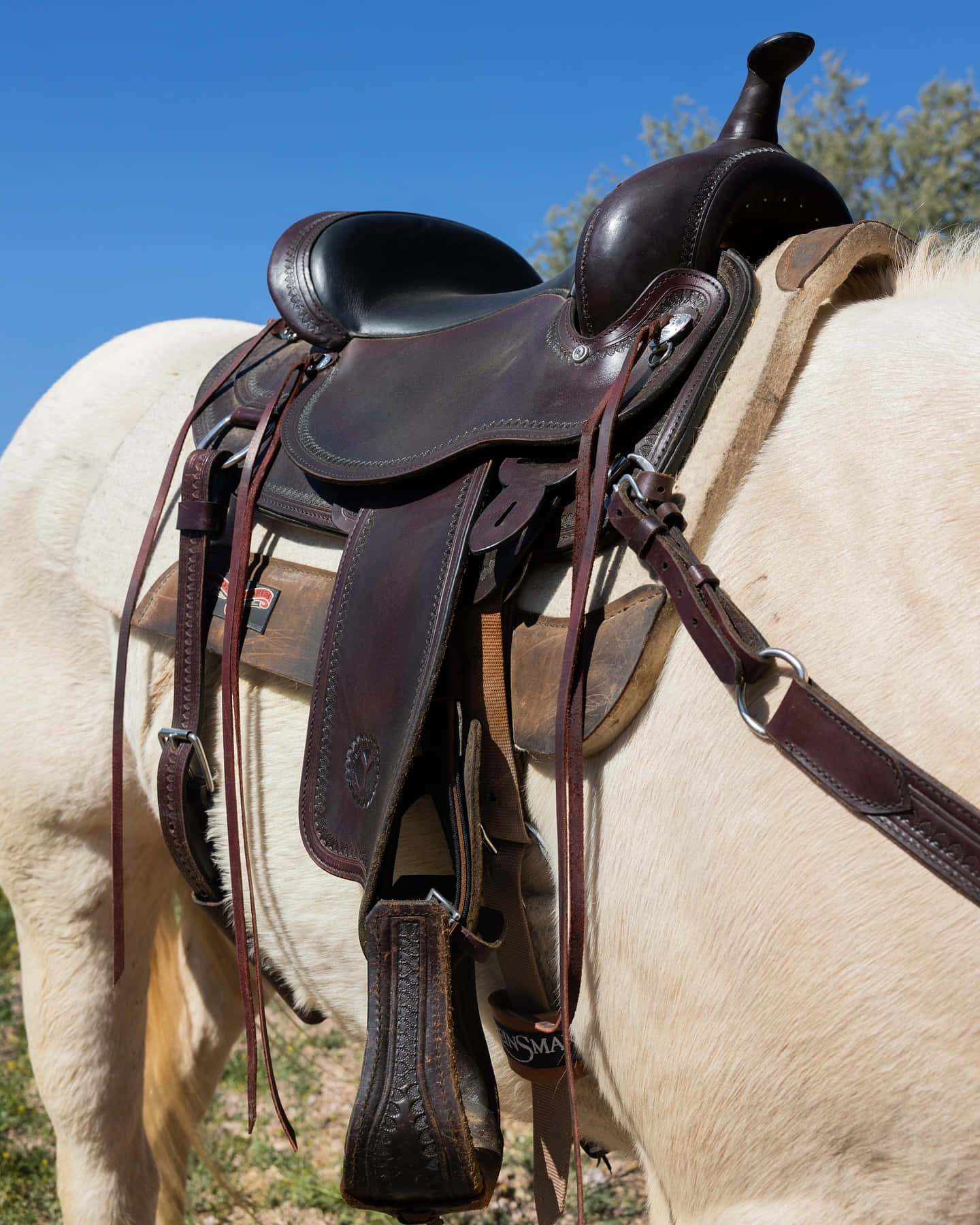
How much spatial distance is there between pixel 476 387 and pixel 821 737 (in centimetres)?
66

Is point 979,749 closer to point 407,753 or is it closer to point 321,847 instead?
point 407,753

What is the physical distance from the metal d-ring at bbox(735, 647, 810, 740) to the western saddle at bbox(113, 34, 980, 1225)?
1.1 inches

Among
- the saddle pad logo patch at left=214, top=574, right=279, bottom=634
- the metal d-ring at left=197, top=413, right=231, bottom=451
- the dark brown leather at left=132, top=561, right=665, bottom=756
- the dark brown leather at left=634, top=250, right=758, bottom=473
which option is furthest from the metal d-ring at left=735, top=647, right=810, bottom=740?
the metal d-ring at left=197, top=413, right=231, bottom=451

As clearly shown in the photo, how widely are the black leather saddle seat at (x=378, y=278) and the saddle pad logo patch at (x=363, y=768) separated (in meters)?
0.67

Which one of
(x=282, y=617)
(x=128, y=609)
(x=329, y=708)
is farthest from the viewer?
(x=128, y=609)

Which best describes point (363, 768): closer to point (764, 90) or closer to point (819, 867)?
point (819, 867)

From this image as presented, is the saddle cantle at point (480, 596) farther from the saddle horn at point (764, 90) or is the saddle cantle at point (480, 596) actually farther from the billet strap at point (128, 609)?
the billet strap at point (128, 609)

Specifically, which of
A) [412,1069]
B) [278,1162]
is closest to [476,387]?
[412,1069]

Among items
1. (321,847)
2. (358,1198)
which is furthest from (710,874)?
(358,1198)

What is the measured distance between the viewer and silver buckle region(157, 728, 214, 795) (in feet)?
4.96

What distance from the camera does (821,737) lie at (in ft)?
2.96

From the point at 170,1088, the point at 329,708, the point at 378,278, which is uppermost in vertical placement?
the point at 378,278

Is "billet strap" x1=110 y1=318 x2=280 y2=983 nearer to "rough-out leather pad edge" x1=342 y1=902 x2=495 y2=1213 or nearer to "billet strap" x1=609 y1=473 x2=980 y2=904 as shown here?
"rough-out leather pad edge" x1=342 y1=902 x2=495 y2=1213

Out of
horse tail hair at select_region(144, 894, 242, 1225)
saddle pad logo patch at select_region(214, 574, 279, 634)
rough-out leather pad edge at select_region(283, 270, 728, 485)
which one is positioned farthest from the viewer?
horse tail hair at select_region(144, 894, 242, 1225)
